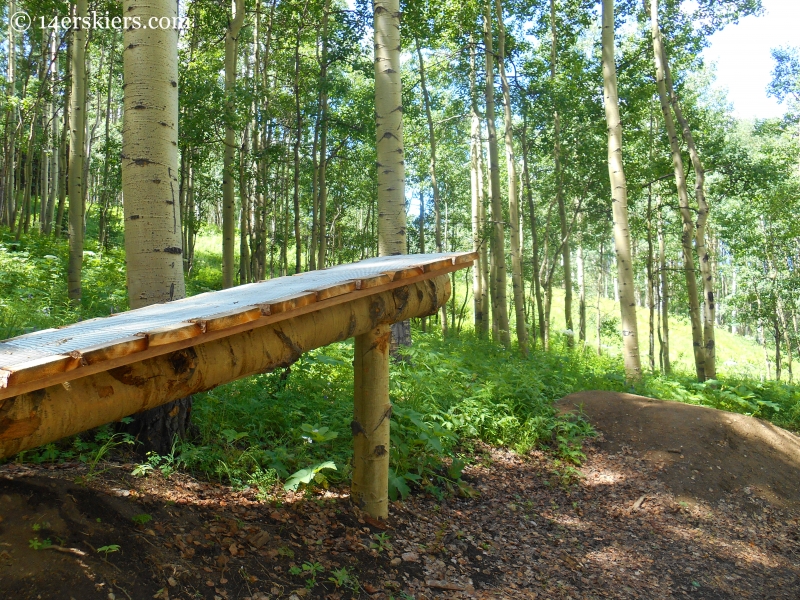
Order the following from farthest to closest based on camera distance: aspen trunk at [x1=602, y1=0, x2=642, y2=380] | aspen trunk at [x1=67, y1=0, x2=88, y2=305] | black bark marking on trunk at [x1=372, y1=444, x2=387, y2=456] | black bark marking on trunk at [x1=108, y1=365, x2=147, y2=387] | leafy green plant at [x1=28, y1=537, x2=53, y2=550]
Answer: aspen trunk at [x1=602, y1=0, x2=642, y2=380]
aspen trunk at [x1=67, y1=0, x2=88, y2=305]
black bark marking on trunk at [x1=372, y1=444, x2=387, y2=456]
leafy green plant at [x1=28, y1=537, x2=53, y2=550]
black bark marking on trunk at [x1=108, y1=365, x2=147, y2=387]

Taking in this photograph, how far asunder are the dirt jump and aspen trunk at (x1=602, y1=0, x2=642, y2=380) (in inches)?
88.8

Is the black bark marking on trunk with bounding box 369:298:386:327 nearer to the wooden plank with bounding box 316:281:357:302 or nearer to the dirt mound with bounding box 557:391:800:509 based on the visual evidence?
the wooden plank with bounding box 316:281:357:302

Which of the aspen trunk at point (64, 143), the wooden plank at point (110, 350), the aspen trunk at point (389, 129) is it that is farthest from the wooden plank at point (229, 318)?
the aspen trunk at point (64, 143)

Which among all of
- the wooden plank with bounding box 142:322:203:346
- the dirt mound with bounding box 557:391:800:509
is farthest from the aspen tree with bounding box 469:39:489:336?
the wooden plank with bounding box 142:322:203:346

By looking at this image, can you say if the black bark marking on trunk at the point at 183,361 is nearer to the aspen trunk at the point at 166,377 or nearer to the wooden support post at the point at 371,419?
the aspen trunk at the point at 166,377

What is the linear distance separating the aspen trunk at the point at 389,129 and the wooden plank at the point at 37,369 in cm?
538

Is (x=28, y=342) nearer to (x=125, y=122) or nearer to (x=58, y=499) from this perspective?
(x=58, y=499)

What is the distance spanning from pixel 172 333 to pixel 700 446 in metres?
6.65

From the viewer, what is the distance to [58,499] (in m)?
2.70

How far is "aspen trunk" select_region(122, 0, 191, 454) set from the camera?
3582 mm

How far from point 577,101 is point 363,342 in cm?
1238

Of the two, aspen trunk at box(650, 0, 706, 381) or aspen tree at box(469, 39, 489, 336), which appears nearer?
aspen trunk at box(650, 0, 706, 381)

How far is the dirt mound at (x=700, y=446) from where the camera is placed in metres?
6.18

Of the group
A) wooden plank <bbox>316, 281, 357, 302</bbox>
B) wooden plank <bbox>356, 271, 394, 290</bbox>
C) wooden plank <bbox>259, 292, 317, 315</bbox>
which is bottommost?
wooden plank <bbox>259, 292, 317, 315</bbox>
